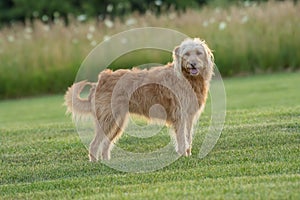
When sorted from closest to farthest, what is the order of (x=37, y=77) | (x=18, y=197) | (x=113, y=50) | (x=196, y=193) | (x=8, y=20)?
(x=196, y=193) < (x=18, y=197) < (x=113, y=50) < (x=37, y=77) < (x=8, y=20)

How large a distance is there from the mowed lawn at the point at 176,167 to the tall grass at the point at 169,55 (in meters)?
8.21

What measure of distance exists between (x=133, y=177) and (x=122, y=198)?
3.12 feet

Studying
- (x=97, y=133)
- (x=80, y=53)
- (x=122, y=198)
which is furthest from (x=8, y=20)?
(x=122, y=198)

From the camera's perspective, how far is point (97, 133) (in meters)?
8.95

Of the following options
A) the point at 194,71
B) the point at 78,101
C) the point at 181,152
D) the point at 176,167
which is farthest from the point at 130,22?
the point at 176,167

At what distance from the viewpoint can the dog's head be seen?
28.2 feet

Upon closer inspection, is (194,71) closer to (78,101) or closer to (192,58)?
(192,58)

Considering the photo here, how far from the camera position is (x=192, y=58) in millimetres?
8594

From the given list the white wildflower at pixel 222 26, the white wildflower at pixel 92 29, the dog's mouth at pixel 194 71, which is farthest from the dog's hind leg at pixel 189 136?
the white wildflower at pixel 92 29

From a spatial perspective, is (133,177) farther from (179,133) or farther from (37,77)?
(37,77)

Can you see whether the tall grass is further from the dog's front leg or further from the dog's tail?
the dog's front leg

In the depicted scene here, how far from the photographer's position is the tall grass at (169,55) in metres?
20.2

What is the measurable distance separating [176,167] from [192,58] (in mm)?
1165

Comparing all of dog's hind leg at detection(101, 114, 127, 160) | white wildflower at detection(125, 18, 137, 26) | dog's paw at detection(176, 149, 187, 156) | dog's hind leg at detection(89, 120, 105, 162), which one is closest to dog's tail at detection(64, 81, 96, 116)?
dog's hind leg at detection(89, 120, 105, 162)
